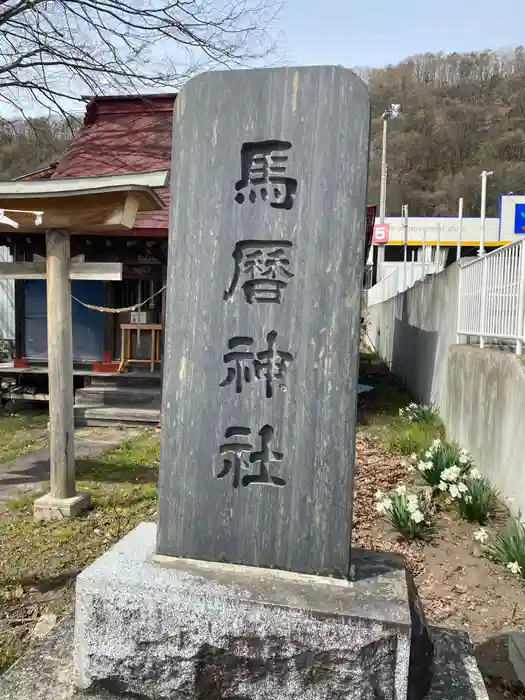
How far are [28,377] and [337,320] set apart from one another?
33.3 ft

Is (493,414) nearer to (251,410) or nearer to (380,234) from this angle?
(251,410)

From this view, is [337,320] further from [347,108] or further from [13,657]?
[13,657]

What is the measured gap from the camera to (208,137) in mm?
2199

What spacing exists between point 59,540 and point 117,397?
5.31 metres

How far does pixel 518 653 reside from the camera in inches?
115

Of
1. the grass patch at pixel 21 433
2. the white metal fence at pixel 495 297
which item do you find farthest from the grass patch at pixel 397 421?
the grass patch at pixel 21 433

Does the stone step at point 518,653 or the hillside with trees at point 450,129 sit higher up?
the hillside with trees at point 450,129

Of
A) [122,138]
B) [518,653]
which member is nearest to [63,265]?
[518,653]

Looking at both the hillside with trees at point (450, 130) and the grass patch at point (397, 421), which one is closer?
the grass patch at point (397, 421)

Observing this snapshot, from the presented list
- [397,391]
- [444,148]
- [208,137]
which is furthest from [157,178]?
[444,148]

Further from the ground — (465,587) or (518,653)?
(518,653)

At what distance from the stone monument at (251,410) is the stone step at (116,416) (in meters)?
7.40

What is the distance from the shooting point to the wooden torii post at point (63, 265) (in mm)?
5355

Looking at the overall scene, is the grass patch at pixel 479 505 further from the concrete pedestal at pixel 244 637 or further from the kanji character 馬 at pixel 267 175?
the kanji character 馬 at pixel 267 175
